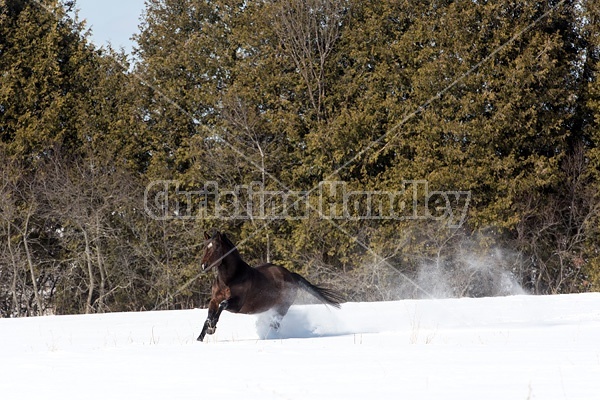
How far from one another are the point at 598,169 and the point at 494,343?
57.0 ft

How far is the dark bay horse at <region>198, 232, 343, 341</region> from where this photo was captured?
11047 mm

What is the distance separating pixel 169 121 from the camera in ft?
89.9

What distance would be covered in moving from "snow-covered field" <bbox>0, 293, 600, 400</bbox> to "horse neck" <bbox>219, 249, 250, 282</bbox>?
0.92 m

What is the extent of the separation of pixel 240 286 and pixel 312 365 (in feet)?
15.0

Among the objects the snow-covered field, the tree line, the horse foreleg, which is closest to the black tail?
the snow-covered field

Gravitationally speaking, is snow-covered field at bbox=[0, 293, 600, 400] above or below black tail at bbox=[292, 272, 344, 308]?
above

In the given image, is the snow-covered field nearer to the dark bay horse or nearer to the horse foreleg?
the horse foreleg

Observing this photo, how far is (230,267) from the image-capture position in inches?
445

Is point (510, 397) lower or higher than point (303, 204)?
higher

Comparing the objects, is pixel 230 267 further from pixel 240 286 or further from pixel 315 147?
pixel 315 147

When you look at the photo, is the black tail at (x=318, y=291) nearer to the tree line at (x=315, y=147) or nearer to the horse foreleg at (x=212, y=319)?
the horse foreleg at (x=212, y=319)

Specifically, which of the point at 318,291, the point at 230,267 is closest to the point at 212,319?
the point at 230,267

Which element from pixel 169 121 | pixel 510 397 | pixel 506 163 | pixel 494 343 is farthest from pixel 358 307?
pixel 169 121

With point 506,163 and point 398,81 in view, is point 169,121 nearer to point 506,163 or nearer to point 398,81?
point 398,81
